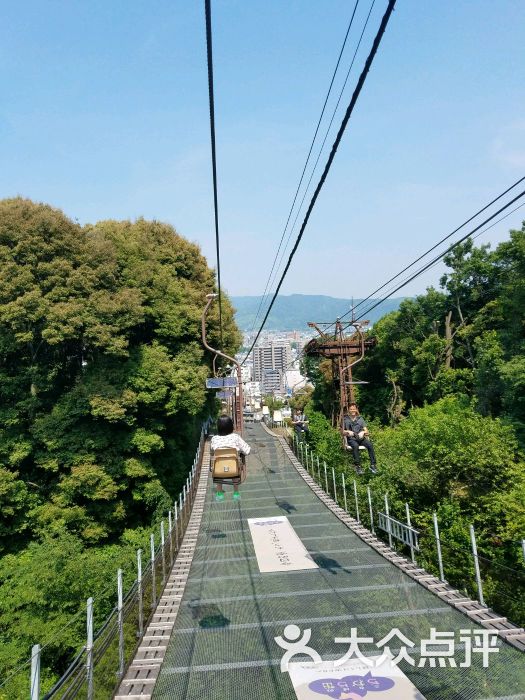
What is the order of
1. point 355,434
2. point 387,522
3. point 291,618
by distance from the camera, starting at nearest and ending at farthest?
point 291,618 → point 355,434 → point 387,522

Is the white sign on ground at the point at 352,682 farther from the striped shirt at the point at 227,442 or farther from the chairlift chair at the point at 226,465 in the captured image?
the striped shirt at the point at 227,442

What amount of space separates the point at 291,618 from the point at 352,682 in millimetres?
1815

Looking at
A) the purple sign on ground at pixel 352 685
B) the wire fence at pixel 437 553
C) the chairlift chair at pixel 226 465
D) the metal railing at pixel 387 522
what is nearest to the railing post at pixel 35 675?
the purple sign on ground at pixel 352 685

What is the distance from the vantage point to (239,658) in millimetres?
5172

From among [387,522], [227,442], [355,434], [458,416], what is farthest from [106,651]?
[458,416]

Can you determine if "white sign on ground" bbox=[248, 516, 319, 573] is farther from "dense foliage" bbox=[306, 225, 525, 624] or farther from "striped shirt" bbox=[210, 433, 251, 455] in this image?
"striped shirt" bbox=[210, 433, 251, 455]

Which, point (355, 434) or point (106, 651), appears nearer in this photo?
point (106, 651)

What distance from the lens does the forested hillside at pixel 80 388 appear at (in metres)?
14.5

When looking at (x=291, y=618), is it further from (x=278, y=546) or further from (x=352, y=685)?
(x=278, y=546)

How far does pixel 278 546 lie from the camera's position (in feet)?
33.6

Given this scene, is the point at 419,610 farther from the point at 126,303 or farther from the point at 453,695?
the point at 126,303

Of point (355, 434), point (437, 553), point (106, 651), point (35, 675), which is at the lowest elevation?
point (437, 553)

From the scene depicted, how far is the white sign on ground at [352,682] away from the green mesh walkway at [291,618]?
0.12 metres

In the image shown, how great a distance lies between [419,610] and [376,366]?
86.4 ft
